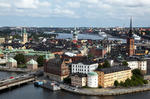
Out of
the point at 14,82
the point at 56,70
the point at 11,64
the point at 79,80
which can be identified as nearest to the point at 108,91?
the point at 79,80

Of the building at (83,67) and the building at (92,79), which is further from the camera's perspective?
the building at (83,67)

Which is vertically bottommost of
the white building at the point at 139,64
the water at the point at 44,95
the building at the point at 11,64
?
the water at the point at 44,95

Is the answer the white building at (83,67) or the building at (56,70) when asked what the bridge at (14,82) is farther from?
the white building at (83,67)

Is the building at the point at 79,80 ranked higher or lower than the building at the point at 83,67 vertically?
lower

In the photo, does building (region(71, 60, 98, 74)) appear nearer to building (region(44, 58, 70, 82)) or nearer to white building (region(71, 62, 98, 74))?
white building (region(71, 62, 98, 74))

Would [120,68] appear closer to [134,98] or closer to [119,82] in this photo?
[119,82]

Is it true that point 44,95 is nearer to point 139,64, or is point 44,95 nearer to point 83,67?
point 83,67

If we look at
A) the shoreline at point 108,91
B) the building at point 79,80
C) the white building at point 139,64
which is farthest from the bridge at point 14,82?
the white building at point 139,64
